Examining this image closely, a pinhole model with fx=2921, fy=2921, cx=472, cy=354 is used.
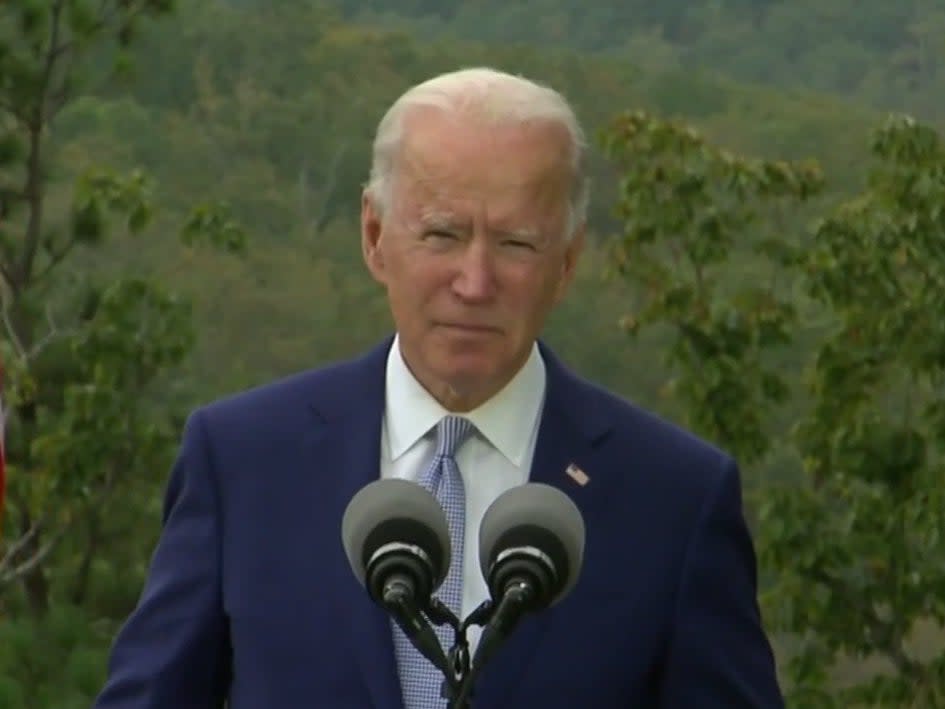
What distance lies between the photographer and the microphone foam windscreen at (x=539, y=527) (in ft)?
10.3

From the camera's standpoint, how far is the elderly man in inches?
143

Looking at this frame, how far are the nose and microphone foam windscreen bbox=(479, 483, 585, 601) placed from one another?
46 centimetres

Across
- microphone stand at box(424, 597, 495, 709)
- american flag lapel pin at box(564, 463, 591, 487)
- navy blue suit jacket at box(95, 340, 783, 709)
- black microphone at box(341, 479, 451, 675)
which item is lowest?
navy blue suit jacket at box(95, 340, 783, 709)

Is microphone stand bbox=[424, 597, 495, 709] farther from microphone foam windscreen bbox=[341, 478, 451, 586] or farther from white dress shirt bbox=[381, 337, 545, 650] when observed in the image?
white dress shirt bbox=[381, 337, 545, 650]

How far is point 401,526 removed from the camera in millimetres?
3145

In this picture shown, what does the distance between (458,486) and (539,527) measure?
61cm

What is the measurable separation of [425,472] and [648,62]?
34154mm

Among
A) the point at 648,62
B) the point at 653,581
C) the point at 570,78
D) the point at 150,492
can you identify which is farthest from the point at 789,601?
the point at 648,62

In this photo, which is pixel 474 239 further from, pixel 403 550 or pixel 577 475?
pixel 403 550

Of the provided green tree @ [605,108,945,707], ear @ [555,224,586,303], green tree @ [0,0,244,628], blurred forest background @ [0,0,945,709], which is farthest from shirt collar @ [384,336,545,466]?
green tree @ [0,0,244,628]

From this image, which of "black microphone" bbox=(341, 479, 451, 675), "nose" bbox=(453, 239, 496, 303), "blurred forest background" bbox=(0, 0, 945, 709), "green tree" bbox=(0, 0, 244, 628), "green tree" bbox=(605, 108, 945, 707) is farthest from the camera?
"green tree" bbox=(0, 0, 244, 628)

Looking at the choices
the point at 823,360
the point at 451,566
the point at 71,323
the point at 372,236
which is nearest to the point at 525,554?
the point at 451,566

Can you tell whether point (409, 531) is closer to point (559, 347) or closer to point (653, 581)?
point (653, 581)

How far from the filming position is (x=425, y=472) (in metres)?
3.78
